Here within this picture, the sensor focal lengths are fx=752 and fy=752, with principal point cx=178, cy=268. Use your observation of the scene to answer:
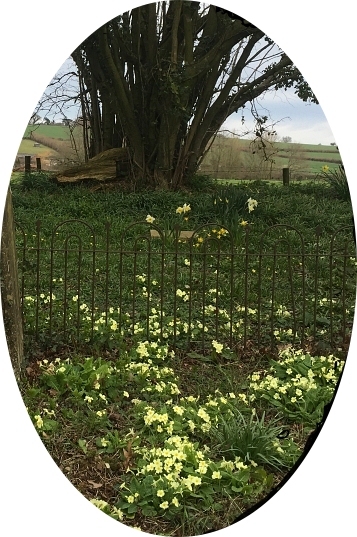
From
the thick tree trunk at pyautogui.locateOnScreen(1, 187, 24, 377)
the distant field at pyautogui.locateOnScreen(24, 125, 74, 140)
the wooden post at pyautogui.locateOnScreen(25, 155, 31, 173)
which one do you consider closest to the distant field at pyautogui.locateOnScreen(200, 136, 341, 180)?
the distant field at pyautogui.locateOnScreen(24, 125, 74, 140)

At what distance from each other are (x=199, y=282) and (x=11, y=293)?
778 millimetres

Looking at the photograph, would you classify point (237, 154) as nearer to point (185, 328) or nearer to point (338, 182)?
point (338, 182)

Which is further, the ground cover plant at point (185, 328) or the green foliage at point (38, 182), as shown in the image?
the green foliage at point (38, 182)

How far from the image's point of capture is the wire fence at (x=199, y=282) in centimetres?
301

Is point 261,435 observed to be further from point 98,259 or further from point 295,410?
point 98,259

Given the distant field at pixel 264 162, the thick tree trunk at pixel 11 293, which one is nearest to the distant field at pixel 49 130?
the thick tree trunk at pixel 11 293

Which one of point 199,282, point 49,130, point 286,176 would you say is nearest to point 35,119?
point 49,130

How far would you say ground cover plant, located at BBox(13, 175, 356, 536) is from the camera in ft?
9.53

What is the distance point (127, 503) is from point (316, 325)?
40.0 inches

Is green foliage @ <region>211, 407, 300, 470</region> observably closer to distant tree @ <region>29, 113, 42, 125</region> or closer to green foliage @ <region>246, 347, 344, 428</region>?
green foliage @ <region>246, 347, 344, 428</region>

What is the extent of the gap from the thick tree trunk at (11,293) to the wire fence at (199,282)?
0.15 ft

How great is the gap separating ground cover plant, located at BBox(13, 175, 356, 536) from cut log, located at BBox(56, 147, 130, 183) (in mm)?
65

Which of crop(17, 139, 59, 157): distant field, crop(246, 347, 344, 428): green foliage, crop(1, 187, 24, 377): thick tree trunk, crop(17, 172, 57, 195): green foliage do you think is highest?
crop(17, 139, 59, 157): distant field

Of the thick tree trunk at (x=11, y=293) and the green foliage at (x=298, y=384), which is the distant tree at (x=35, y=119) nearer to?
the thick tree trunk at (x=11, y=293)
